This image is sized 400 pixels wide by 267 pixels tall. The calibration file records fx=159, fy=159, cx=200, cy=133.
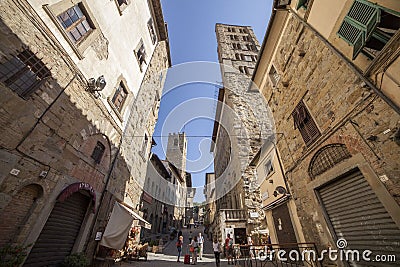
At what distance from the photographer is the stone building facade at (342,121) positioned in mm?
3104

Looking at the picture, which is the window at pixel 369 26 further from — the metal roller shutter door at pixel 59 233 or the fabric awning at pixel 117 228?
the fabric awning at pixel 117 228

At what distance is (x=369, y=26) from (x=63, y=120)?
8.28 meters

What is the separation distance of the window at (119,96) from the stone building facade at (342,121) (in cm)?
837

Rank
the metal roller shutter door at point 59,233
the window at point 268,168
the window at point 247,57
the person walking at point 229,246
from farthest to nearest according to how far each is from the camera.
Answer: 1. the window at point 247,57
2. the person walking at point 229,246
3. the window at point 268,168
4. the metal roller shutter door at point 59,233

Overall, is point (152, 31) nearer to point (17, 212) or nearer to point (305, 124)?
point (305, 124)

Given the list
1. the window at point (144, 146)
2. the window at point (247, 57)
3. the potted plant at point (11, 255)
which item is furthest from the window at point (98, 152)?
the window at point (247, 57)

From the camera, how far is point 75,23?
6.02m

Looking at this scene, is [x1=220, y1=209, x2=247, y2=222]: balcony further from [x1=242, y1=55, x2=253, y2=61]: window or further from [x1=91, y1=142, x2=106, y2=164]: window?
[x1=242, y1=55, x2=253, y2=61]: window

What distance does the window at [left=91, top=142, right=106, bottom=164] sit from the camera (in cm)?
691

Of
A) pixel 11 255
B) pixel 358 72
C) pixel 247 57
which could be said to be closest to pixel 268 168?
pixel 358 72

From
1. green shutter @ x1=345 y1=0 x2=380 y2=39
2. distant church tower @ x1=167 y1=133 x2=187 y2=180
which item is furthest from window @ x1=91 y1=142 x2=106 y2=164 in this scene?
distant church tower @ x1=167 y1=133 x2=187 y2=180

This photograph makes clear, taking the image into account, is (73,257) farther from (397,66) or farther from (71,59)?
(397,66)

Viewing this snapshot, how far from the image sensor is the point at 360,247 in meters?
3.59

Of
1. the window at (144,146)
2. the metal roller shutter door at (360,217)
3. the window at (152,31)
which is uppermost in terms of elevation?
the window at (152,31)
